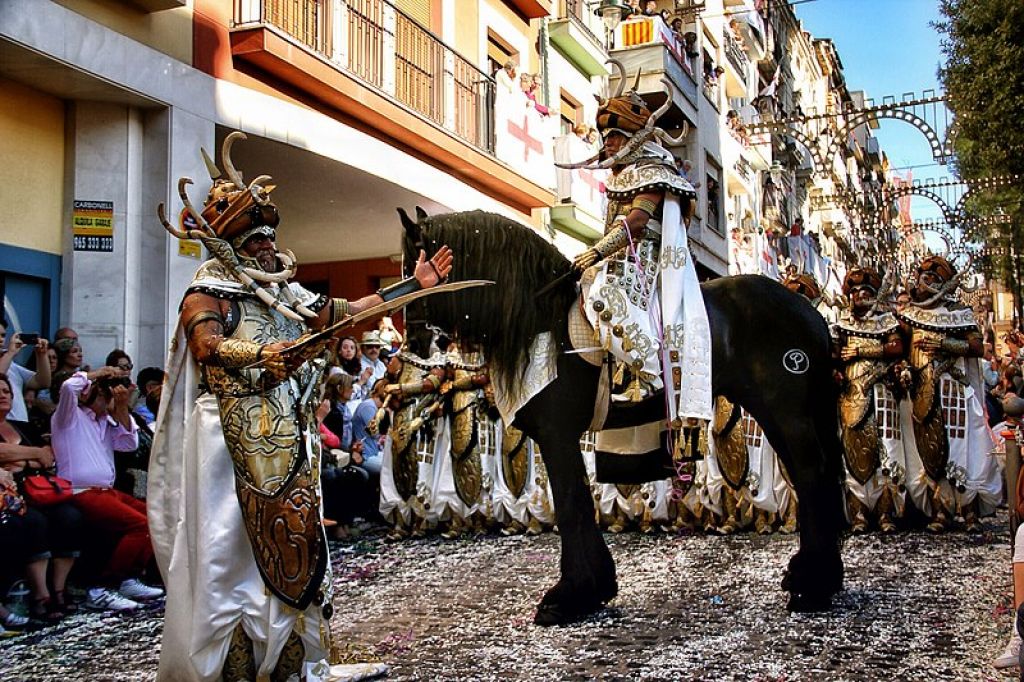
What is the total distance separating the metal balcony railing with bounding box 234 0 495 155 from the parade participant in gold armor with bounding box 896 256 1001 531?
7.22 metres

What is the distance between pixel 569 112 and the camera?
69.0 feet

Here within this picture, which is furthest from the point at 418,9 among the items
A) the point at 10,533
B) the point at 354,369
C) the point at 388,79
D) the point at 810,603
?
the point at 810,603

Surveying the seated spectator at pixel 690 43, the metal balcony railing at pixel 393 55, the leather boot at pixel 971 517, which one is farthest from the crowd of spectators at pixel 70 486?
the seated spectator at pixel 690 43

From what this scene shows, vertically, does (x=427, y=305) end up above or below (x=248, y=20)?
below

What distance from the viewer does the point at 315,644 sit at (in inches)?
172

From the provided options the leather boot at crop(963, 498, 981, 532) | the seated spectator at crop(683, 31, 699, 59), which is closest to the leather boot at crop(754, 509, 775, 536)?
the leather boot at crop(963, 498, 981, 532)

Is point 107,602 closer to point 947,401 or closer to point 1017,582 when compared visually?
point 1017,582

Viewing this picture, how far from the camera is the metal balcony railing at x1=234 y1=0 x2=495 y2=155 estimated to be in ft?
39.7

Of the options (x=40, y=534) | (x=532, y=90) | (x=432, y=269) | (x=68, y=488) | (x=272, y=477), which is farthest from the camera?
(x=532, y=90)

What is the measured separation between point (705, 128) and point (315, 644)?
25.8 m

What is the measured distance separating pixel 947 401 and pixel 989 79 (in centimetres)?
736

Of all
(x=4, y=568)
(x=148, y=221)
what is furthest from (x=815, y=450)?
(x=148, y=221)

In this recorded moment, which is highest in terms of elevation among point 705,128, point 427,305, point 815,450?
point 705,128

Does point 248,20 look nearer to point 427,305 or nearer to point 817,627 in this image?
point 427,305
